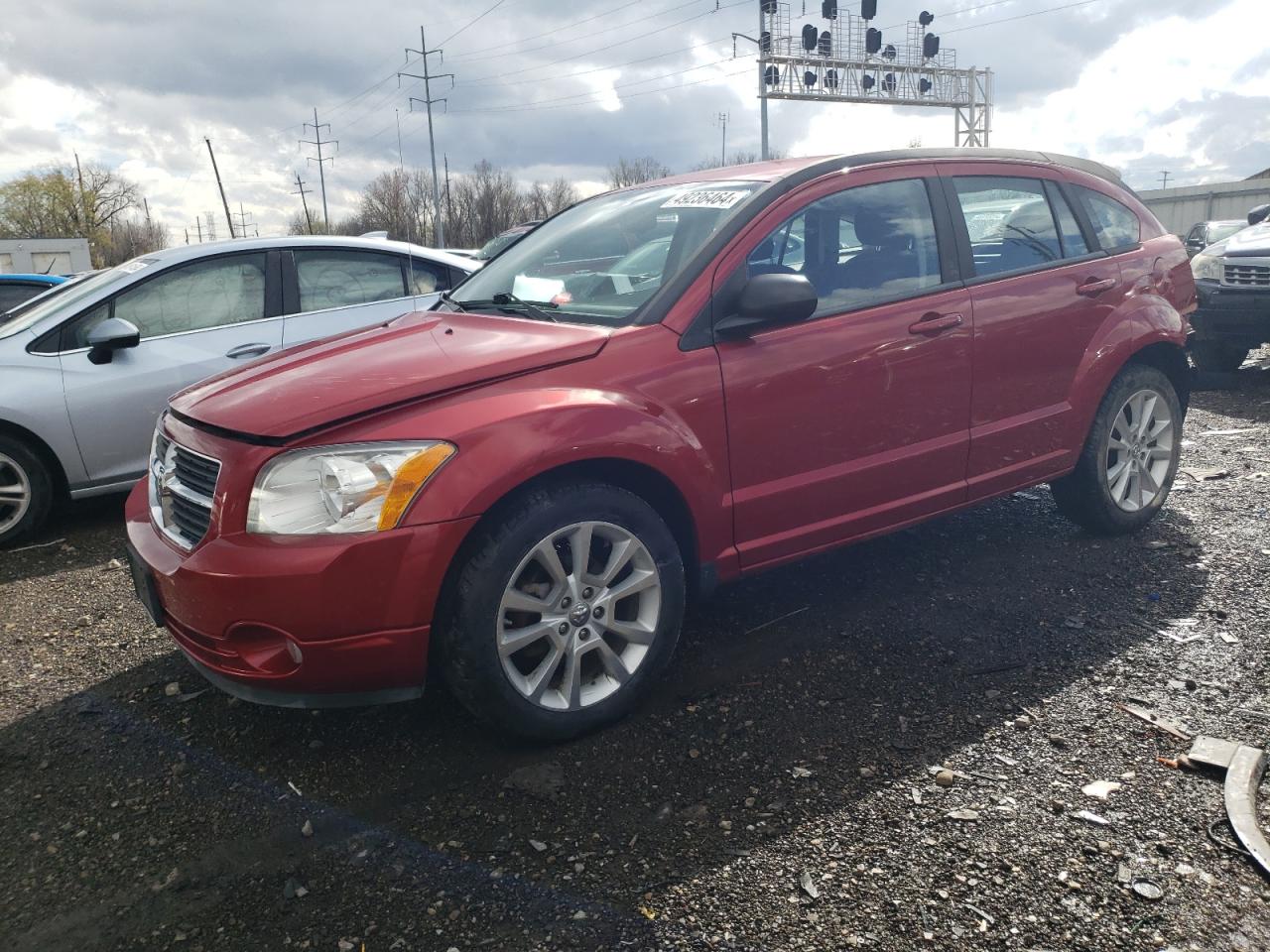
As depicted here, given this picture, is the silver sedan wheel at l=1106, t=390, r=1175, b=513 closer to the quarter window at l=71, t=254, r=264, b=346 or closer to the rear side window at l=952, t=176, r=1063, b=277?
the rear side window at l=952, t=176, r=1063, b=277

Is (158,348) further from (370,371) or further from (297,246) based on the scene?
(370,371)

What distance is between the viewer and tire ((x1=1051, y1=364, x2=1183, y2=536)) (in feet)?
15.3

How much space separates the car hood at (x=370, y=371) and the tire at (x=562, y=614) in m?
0.45

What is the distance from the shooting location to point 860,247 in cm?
385

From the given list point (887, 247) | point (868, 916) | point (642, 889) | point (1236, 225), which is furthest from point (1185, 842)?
point (1236, 225)

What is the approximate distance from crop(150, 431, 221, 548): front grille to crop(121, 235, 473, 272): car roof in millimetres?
3027

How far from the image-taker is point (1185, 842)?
251cm

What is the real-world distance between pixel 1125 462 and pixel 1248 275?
5.61 metres

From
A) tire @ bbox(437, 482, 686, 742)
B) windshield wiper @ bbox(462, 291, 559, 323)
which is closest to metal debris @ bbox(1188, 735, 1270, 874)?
tire @ bbox(437, 482, 686, 742)

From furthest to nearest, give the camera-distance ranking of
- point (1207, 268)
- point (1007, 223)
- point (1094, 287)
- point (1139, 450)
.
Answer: point (1207, 268), point (1139, 450), point (1094, 287), point (1007, 223)

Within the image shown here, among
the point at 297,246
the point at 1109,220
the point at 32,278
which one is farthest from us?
the point at 32,278

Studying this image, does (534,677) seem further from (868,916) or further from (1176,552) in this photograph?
(1176,552)

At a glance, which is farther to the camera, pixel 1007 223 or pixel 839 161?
pixel 1007 223

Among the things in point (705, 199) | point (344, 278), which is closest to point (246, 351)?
point (344, 278)
